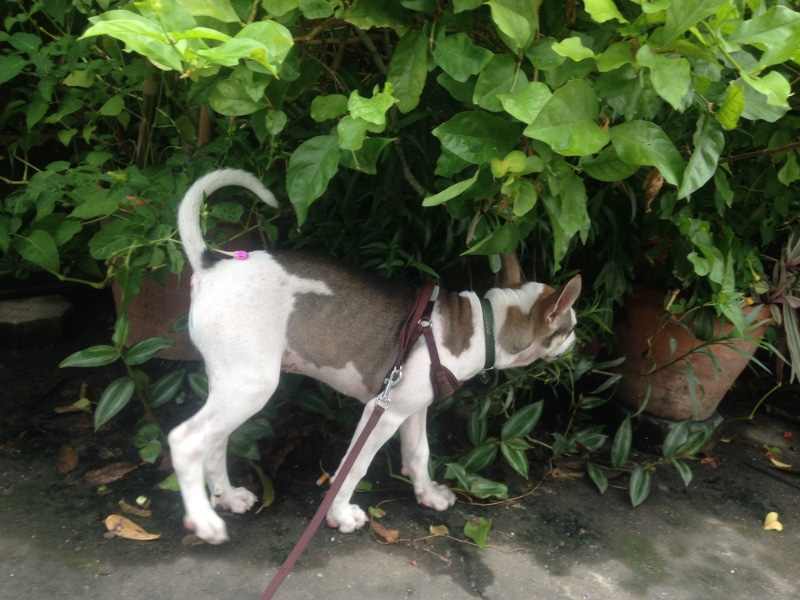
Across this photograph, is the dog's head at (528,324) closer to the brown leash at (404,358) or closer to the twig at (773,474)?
the brown leash at (404,358)

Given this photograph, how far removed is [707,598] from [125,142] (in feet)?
9.90

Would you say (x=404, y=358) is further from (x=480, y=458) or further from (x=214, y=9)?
(x=214, y=9)

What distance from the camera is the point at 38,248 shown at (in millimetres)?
2660

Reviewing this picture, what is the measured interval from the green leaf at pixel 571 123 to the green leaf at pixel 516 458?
1613 mm

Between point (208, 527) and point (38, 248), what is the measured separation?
129cm

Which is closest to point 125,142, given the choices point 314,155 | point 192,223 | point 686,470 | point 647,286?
point 192,223

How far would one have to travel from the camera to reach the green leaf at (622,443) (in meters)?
3.04

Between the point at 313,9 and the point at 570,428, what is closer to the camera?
the point at 313,9

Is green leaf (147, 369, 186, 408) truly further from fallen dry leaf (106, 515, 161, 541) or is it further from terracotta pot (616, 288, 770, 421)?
terracotta pot (616, 288, 770, 421)

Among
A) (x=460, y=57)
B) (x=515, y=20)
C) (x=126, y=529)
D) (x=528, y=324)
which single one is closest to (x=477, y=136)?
(x=460, y=57)

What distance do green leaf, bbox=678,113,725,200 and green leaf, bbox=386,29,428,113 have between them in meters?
0.72

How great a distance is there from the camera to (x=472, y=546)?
2574 millimetres

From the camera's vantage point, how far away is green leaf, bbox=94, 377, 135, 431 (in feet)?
8.40

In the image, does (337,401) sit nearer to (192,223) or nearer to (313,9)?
(192,223)
